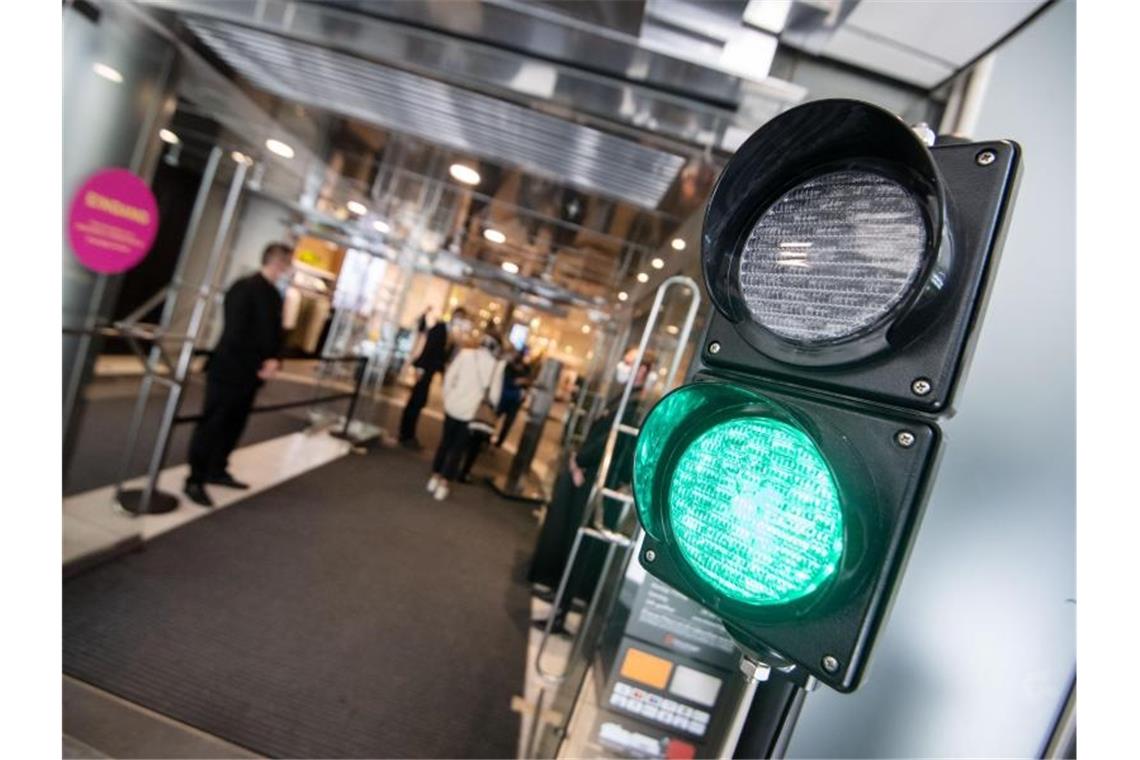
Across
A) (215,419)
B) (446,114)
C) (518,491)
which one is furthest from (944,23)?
(518,491)

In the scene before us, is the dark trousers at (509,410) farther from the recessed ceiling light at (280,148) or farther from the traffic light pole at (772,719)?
the traffic light pole at (772,719)

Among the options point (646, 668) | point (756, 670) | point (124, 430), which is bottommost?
point (124, 430)

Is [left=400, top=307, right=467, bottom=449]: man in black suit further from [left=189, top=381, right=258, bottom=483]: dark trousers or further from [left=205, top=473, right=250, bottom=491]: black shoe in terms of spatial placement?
[left=189, top=381, right=258, bottom=483]: dark trousers

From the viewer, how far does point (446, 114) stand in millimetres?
3504

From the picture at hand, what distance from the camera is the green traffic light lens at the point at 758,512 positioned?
0.55m

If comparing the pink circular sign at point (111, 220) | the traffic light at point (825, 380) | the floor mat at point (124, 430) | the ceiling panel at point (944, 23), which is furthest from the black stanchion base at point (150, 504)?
the ceiling panel at point (944, 23)

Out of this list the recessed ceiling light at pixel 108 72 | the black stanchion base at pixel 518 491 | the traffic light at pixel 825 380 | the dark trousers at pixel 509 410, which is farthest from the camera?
the dark trousers at pixel 509 410

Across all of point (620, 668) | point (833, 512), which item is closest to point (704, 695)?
point (620, 668)

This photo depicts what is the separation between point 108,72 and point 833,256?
3.79m

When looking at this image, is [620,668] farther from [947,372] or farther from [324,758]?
[947,372]

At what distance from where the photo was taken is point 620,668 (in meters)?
1.87

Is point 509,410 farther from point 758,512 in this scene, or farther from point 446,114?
point 758,512

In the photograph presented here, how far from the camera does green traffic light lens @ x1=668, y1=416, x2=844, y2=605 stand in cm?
55

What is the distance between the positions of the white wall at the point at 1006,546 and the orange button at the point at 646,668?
0.56 m
